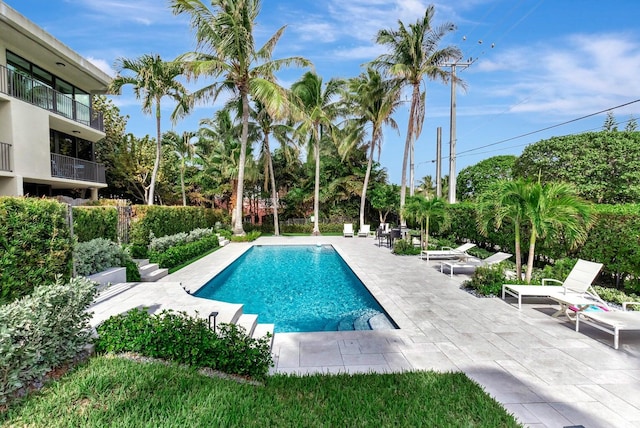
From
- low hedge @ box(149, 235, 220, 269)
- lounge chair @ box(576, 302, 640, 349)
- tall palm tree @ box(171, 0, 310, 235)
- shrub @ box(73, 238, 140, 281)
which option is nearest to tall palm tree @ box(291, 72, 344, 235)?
tall palm tree @ box(171, 0, 310, 235)

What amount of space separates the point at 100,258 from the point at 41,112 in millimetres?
9307

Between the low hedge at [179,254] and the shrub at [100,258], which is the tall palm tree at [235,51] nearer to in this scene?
the low hedge at [179,254]

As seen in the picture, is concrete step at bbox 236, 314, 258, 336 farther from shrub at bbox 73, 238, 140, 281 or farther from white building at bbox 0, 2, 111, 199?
white building at bbox 0, 2, 111, 199

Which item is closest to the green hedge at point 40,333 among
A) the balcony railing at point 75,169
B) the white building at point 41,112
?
the white building at point 41,112

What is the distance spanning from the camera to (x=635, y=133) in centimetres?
1892

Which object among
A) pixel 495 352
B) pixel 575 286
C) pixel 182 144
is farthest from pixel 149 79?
pixel 575 286

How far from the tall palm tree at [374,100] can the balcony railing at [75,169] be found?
16.2 meters

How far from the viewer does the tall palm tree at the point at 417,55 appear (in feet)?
57.1

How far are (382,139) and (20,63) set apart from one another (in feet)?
66.4

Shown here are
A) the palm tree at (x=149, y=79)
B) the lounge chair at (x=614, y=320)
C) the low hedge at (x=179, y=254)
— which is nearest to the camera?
the lounge chair at (x=614, y=320)

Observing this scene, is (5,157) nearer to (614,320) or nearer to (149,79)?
(149,79)

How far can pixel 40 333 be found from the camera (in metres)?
3.18

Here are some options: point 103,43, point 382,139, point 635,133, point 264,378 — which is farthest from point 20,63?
point 635,133

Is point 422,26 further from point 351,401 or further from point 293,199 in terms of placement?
point 351,401
